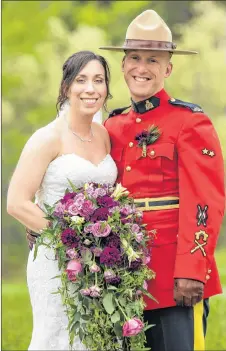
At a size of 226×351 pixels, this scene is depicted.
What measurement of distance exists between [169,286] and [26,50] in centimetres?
1042

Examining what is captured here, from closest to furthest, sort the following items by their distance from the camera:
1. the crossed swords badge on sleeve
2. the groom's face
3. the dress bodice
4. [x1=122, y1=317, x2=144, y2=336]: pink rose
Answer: [x1=122, y1=317, x2=144, y2=336]: pink rose → the crossed swords badge on sleeve → the dress bodice → the groom's face

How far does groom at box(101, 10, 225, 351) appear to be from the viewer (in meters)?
4.47

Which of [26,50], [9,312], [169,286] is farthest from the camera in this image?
[26,50]

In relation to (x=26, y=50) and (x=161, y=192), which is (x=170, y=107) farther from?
(x=26, y=50)

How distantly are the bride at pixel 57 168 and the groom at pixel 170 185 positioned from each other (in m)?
0.16

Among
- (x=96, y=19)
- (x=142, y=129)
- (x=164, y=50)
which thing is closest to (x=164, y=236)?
(x=142, y=129)

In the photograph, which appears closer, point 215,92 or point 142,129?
point 142,129

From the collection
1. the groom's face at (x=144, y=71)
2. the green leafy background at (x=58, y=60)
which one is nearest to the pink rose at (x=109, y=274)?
the groom's face at (x=144, y=71)

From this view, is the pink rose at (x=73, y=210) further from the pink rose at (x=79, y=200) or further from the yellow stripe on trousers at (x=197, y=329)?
the yellow stripe on trousers at (x=197, y=329)

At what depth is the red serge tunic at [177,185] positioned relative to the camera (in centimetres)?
447

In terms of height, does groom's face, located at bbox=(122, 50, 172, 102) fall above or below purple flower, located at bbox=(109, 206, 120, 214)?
above

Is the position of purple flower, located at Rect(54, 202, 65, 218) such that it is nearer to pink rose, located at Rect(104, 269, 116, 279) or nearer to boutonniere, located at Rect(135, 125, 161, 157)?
pink rose, located at Rect(104, 269, 116, 279)

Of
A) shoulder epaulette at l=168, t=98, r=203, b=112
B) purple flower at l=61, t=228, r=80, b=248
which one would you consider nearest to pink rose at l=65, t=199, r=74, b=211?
purple flower at l=61, t=228, r=80, b=248

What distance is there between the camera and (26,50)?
1460 cm
